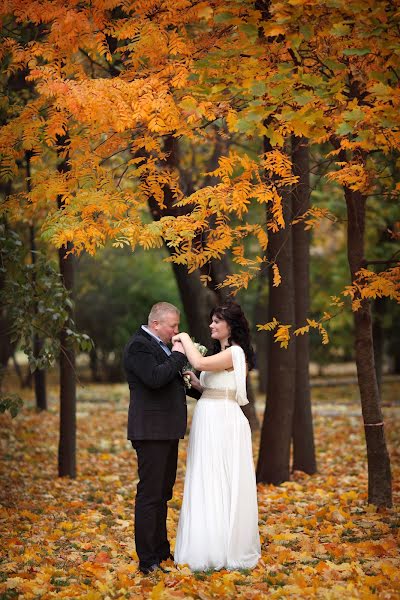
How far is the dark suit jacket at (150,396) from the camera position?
20.6ft

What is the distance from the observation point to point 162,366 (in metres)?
6.19

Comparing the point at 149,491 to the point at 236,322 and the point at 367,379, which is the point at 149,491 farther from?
the point at 367,379

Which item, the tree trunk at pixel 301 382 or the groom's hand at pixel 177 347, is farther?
the tree trunk at pixel 301 382

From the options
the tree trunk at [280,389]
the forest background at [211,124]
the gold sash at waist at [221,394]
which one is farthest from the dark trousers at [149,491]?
the tree trunk at [280,389]

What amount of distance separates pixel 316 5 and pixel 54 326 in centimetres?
491

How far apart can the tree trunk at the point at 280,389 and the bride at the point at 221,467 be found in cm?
336

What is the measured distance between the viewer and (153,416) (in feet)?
20.9

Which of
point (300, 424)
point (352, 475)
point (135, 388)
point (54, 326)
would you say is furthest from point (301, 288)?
point (135, 388)

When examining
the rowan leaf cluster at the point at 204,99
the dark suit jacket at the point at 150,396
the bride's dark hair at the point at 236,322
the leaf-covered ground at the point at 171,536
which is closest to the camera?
the leaf-covered ground at the point at 171,536

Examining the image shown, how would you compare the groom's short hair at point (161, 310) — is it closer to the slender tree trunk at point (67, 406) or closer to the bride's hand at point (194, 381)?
the bride's hand at point (194, 381)

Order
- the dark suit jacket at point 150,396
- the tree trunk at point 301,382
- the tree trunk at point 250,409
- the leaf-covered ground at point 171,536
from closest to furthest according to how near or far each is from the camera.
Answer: the leaf-covered ground at point 171,536, the dark suit jacket at point 150,396, the tree trunk at point 301,382, the tree trunk at point 250,409

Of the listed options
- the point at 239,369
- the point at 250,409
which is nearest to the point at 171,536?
the point at 239,369

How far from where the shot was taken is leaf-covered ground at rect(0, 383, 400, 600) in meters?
5.92

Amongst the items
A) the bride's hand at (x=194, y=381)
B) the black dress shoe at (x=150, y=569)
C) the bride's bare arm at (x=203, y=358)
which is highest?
the bride's bare arm at (x=203, y=358)
